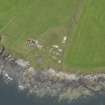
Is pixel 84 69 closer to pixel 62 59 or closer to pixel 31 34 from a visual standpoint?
pixel 62 59

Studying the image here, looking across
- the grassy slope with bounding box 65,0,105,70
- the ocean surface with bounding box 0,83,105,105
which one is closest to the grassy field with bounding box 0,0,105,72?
the grassy slope with bounding box 65,0,105,70

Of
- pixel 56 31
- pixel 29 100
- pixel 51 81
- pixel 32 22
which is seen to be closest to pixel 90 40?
pixel 56 31

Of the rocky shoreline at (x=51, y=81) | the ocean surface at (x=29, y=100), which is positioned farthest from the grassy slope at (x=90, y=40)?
the ocean surface at (x=29, y=100)

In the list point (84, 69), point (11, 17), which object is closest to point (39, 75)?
point (84, 69)

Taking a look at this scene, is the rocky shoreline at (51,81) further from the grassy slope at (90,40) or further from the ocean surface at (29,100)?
the grassy slope at (90,40)

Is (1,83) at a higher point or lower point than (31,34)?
lower

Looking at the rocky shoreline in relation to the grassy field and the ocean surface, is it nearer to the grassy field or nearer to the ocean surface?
the ocean surface
